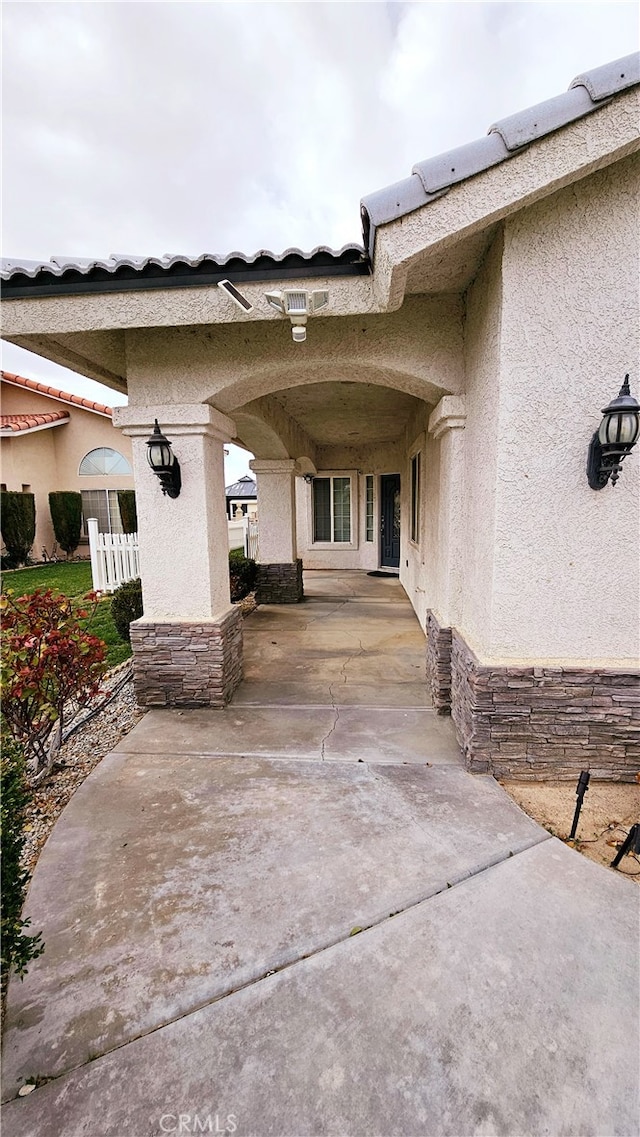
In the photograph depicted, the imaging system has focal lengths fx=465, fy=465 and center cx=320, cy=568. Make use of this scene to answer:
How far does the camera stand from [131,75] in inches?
167

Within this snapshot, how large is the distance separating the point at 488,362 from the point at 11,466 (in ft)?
59.3

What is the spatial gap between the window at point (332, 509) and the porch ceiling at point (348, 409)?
7.36 ft

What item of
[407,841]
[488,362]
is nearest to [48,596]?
[407,841]

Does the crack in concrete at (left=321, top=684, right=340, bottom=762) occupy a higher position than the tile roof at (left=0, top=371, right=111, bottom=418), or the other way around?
the tile roof at (left=0, top=371, right=111, bottom=418)

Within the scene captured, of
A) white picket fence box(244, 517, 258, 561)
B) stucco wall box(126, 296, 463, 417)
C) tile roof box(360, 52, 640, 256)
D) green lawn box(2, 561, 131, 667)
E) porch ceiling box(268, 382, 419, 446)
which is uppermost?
tile roof box(360, 52, 640, 256)

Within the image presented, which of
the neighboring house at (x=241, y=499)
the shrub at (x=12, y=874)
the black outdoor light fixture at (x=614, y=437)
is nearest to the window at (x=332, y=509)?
the black outdoor light fixture at (x=614, y=437)

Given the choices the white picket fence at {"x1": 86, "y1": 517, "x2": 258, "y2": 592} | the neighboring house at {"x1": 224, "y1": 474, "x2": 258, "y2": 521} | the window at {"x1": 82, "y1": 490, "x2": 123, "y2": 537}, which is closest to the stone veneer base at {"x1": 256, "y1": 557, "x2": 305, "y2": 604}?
the white picket fence at {"x1": 86, "y1": 517, "x2": 258, "y2": 592}

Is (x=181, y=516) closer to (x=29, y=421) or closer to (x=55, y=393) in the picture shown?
(x=29, y=421)

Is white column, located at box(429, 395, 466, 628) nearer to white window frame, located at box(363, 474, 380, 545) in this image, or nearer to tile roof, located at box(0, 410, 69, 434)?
white window frame, located at box(363, 474, 380, 545)

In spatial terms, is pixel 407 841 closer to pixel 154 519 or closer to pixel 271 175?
pixel 154 519

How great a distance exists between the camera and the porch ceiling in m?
7.61

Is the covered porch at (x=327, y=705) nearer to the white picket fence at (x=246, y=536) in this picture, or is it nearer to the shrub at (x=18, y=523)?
the white picket fence at (x=246, y=536)

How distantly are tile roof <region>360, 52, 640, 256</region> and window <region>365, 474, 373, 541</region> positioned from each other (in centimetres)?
1118

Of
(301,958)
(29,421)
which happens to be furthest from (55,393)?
(301,958)
